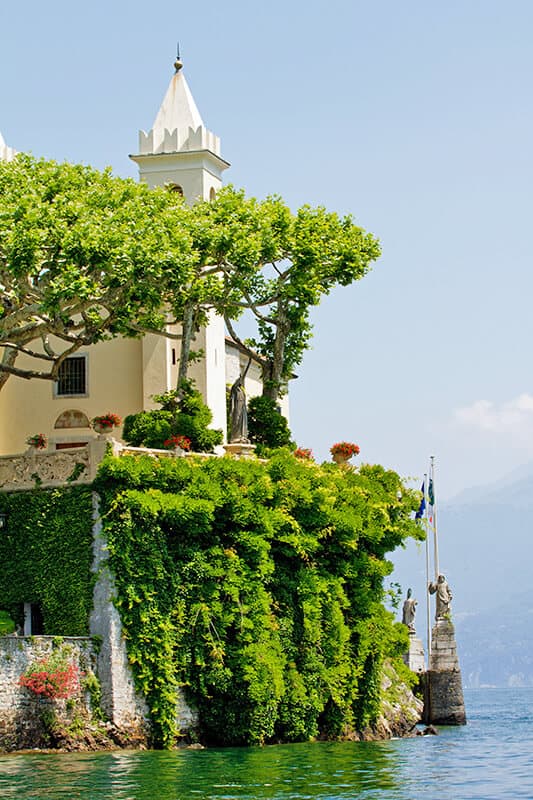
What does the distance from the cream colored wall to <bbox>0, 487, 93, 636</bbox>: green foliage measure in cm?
957

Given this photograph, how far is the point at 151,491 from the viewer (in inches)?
1613

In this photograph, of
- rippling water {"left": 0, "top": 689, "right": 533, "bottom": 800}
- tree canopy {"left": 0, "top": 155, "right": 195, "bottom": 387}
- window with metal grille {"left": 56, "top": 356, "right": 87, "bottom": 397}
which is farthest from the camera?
window with metal grille {"left": 56, "top": 356, "right": 87, "bottom": 397}

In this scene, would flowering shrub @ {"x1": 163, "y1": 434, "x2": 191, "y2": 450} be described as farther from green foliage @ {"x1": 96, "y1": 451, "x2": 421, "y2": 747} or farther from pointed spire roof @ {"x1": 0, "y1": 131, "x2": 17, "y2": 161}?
pointed spire roof @ {"x1": 0, "y1": 131, "x2": 17, "y2": 161}

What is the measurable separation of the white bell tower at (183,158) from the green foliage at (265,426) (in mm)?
7757

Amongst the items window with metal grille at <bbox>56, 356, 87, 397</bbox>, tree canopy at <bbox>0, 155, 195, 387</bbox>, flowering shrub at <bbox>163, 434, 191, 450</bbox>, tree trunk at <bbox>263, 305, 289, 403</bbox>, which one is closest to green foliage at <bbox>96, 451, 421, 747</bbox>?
flowering shrub at <bbox>163, 434, 191, 450</bbox>

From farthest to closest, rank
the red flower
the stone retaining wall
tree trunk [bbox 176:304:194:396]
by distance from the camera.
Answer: tree trunk [bbox 176:304:194:396], the red flower, the stone retaining wall

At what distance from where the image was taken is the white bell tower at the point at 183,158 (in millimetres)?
52312

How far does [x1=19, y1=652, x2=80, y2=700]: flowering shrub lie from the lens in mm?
37969

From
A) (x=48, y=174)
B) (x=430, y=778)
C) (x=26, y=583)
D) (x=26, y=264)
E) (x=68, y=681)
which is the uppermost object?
(x=48, y=174)

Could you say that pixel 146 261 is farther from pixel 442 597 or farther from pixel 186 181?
pixel 442 597

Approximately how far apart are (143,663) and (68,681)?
7.83 feet

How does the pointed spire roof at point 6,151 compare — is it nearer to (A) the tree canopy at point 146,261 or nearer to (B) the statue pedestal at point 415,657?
(A) the tree canopy at point 146,261

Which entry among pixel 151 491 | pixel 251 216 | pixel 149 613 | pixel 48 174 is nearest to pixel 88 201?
pixel 48 174

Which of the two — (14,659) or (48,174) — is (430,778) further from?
(48,174)
